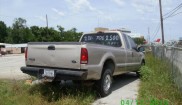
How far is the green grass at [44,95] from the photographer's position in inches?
261

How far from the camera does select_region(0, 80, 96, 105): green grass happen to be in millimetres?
6633

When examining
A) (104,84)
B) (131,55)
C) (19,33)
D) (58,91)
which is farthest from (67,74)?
(19,33)

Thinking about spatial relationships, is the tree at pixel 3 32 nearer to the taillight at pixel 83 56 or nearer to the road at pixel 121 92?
the road at pixel 121 92

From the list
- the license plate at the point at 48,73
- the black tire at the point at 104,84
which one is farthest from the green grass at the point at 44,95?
the license plate at the point at 48,73

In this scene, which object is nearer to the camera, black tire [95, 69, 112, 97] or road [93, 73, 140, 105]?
road [93, 73, 140, 105]

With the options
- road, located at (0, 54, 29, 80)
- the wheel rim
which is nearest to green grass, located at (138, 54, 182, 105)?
the wheel rim

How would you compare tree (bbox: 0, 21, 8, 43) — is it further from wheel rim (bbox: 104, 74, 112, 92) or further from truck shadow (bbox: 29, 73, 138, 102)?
wheel rim (bbox: 104, 74, 112, 92)

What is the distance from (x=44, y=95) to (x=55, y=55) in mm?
1151

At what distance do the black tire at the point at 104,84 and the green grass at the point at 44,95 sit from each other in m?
0.23

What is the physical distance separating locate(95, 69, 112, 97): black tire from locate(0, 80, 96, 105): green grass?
0.74 ft

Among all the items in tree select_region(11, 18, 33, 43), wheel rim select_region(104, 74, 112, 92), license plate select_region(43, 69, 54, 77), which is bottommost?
wheel rim select_region(104, 74, 112, 92)

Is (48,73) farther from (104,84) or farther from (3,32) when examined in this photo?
(3,32)

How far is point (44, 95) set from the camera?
294 inches

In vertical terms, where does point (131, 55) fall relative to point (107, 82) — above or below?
above
